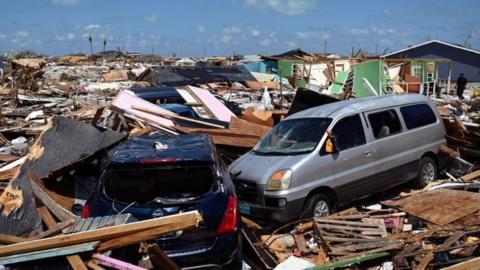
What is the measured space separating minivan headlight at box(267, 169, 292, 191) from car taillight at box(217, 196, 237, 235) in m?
2.09

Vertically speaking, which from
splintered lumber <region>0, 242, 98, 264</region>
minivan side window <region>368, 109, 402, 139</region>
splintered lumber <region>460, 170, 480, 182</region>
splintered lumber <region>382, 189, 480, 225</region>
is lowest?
splintered lumber <region>460, 170, 480, 182</region>

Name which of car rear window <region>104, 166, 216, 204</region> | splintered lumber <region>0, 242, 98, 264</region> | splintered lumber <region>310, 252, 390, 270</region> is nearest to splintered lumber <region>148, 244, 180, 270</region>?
splintered lumber <region>0, 242, 98, 264</region>

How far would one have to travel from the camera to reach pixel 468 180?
9211 millimetres

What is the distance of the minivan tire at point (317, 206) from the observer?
738 cm

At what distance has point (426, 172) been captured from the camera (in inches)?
370

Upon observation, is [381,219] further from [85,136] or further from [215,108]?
[215,108]

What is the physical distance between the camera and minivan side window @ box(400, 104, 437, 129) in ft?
30.0

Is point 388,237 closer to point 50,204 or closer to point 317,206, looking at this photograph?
point 317,206

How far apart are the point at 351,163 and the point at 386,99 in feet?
6.01

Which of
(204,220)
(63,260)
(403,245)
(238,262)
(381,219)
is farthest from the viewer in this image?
(381,219)

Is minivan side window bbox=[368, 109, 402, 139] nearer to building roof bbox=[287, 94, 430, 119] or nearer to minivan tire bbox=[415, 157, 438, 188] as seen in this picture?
building roof bbox=[287, 94, 430, 119]

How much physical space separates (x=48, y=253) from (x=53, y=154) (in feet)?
13.7

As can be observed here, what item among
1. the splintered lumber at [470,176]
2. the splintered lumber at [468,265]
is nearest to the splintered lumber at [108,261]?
the splintered lumber at [468,265]

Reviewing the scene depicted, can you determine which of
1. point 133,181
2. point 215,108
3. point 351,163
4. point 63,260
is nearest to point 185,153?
point 133,181
